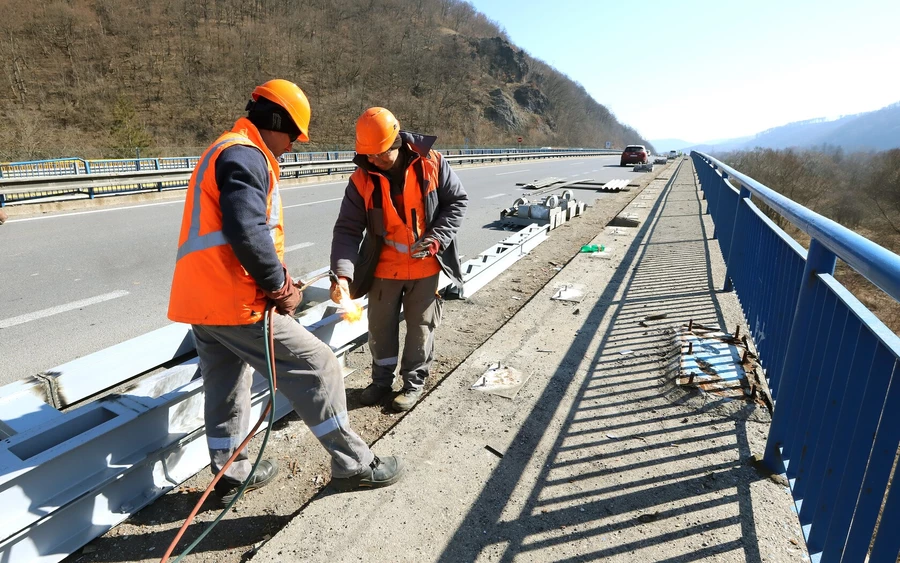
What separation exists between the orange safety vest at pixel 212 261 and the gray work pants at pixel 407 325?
128cm

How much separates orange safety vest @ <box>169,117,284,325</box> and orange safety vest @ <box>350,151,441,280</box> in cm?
102

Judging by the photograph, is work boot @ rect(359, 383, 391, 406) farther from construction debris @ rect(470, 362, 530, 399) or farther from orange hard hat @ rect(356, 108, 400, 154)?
orange hard hat @ rect(356, 108, 400, 154)

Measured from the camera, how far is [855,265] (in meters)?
1.76

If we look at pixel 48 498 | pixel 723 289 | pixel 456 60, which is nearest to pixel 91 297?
pixel 48 498

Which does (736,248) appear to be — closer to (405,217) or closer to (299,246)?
(405,217)

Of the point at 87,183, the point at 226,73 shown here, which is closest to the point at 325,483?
the point at 87,183

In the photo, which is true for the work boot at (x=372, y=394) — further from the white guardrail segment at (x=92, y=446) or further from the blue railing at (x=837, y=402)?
the blue railing at (x=837, y=402)

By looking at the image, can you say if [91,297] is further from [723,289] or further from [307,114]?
[723,289]

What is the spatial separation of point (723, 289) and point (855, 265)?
14.0 ft

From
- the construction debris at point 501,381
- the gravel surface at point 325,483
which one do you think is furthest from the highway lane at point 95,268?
the construction debris at point 501,381

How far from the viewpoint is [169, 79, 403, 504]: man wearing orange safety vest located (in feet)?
6.84

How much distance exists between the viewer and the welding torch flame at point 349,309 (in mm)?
3135

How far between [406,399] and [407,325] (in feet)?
1.67

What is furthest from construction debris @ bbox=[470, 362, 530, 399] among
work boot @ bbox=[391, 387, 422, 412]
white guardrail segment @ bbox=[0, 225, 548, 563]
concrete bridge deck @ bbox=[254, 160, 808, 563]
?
white guardrail segment @ bbox=[0, 225, 548, 563]
